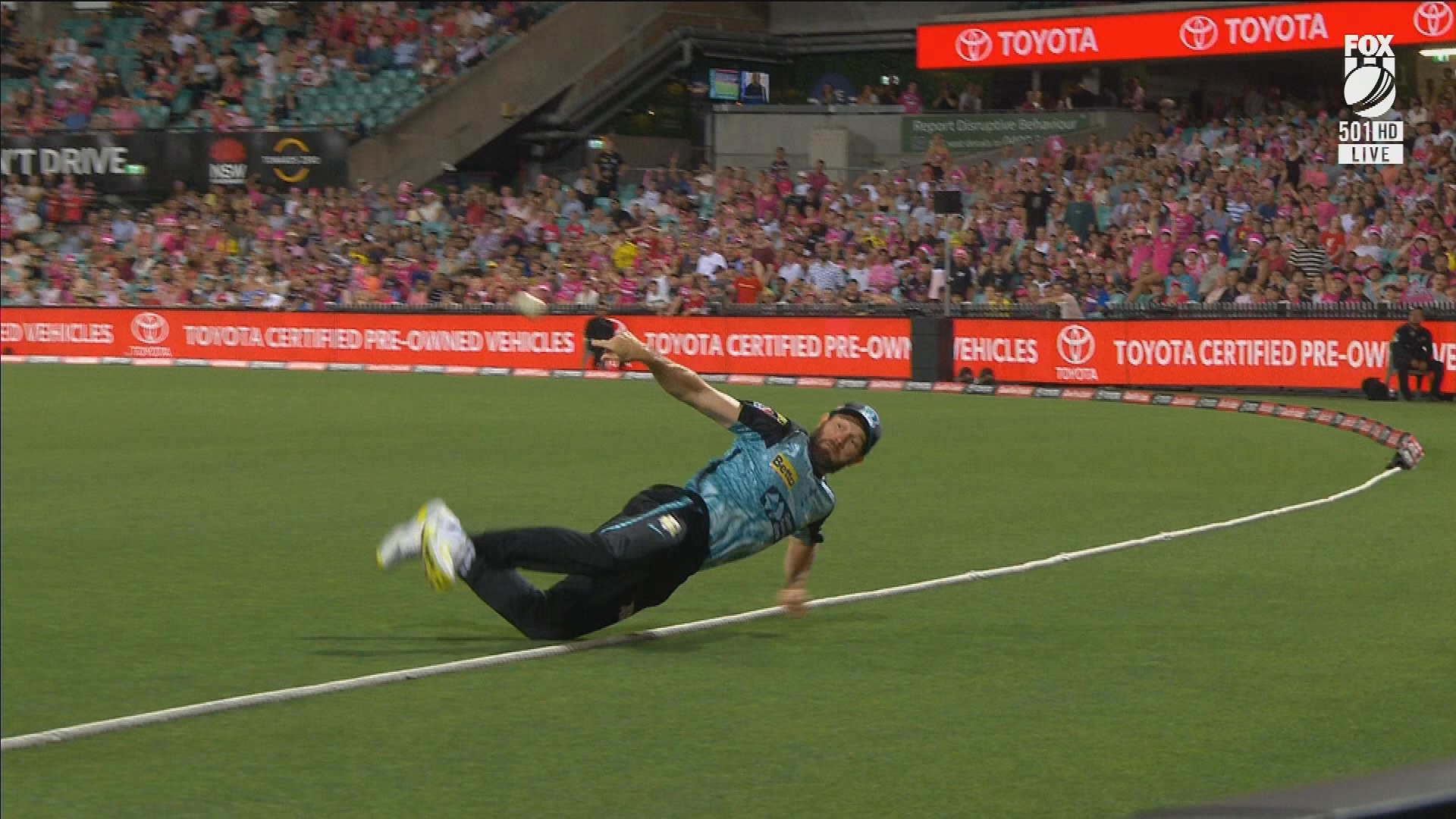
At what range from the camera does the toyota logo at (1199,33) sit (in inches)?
1319

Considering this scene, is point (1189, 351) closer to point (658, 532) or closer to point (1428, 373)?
point (1428, 373)

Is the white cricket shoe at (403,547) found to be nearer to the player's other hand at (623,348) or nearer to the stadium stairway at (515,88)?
the player's other hand at (623,348)

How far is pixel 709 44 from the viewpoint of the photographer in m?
41.5

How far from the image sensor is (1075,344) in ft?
83.6

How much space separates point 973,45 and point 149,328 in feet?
53.7

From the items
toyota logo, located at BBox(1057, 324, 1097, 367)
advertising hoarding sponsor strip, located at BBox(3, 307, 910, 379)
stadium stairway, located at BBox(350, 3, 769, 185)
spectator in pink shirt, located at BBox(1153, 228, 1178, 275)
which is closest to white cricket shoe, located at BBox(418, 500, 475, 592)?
toyota logo, located at BBox(1057, 324, 1097, 367)

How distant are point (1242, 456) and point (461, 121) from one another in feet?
90.9

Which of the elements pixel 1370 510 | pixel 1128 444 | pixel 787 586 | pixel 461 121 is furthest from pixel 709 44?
pixel 787 586

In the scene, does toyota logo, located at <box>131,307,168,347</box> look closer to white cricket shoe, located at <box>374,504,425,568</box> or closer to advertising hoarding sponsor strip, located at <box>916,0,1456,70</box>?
advertising hoarding sponsor strip, located at <box>916,0,1456,70</box>

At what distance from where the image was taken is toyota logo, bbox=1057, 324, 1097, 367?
Result: 25.4m

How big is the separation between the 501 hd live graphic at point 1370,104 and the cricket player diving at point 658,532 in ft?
78.3

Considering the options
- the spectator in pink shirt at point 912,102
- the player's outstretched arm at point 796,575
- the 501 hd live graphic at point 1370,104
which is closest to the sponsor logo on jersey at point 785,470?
the player's outstretched arm at point 796,575

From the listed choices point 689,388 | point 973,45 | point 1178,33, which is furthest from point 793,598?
point 973,45

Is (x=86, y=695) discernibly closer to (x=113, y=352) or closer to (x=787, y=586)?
(x=787, y=586)
